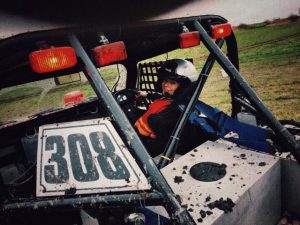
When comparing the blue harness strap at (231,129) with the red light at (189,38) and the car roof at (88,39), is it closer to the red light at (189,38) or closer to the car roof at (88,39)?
the red light at (189,38)

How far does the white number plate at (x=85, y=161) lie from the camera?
133 centimetres

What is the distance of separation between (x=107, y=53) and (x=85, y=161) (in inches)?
25.5

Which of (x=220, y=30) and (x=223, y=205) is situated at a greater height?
(x=220, y=30)

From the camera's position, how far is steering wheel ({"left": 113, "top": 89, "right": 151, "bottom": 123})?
3807 mm

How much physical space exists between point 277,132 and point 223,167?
0.49 m

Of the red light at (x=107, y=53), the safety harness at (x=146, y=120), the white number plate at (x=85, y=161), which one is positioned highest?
the red light at (x=107, y=53)

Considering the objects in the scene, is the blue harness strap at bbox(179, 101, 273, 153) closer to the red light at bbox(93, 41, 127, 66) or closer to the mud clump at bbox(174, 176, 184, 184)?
the mud clump at bbox(174, 176, 184, 184)

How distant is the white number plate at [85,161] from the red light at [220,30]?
52.4 inches

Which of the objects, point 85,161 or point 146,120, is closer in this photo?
point 85,161

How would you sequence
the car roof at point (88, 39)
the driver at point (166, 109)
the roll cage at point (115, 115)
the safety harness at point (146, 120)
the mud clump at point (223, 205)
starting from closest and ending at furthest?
1. the roll cage at point (115, 115)
2. the car roof at point (88, 39)
3. the mud clump at point (223, 205)
4. the driver at point (166, 109)
5. the safety harness at point (146, 120)

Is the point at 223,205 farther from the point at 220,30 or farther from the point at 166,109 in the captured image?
the point at 166,109

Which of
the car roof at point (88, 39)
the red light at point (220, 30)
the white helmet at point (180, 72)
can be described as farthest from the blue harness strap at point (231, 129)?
the car roof at point (88, 39)

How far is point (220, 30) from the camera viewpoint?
2.17 m

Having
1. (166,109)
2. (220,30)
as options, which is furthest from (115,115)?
(166,109)
